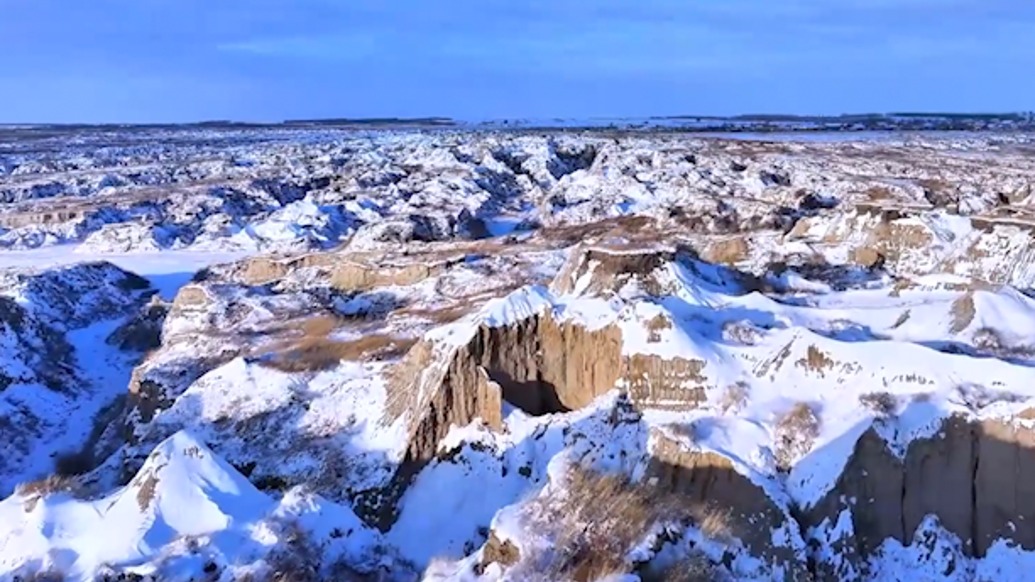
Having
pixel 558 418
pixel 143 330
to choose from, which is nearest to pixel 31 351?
pixel 143 330

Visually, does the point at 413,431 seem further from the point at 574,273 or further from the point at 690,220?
the point at 690,220

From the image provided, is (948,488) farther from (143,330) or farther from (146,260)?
(146,260)

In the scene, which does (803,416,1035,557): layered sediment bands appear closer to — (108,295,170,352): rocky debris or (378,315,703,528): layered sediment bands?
(378,315,703,528): layered sediment bands

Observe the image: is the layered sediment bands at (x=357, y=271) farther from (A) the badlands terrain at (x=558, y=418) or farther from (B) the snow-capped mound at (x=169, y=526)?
(B) the snow-capped mound at (x=169, y=526)

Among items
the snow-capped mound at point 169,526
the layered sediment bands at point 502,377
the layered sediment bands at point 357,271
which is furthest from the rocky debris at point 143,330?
the snow-capped mound at point 169,526

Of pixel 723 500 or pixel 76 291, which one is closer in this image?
pixel 723 500

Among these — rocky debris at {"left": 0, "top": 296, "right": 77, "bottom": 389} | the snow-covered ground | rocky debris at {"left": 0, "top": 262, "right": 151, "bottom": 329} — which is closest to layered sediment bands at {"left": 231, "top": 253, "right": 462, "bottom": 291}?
rocky debris at {"left": 0, "top": 262, "right": 151, "bottom": 329}
